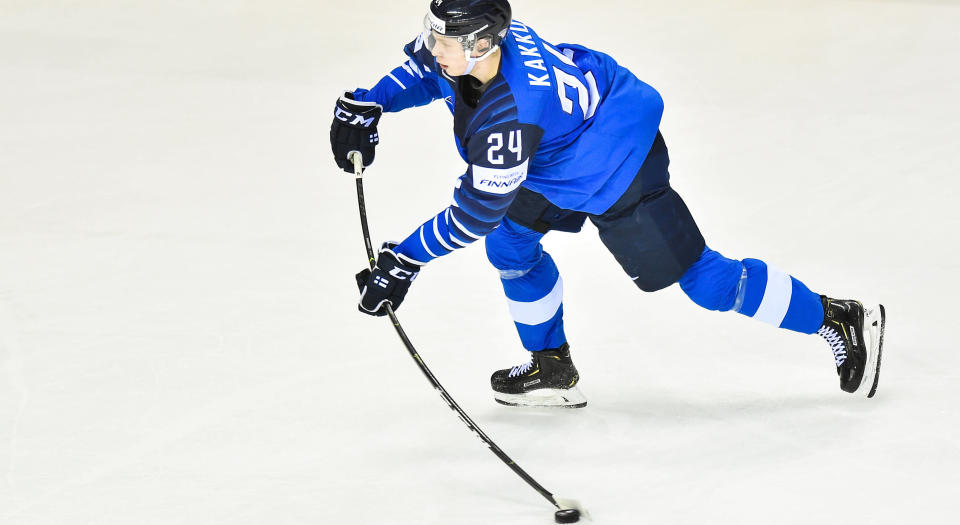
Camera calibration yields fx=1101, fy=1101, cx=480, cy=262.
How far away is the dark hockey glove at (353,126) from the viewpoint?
9.07 feet

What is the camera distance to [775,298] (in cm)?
267

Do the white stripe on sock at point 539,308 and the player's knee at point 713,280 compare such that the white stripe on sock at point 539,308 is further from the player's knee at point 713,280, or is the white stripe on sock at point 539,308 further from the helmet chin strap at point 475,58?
the helmet chin strap at point 475,58

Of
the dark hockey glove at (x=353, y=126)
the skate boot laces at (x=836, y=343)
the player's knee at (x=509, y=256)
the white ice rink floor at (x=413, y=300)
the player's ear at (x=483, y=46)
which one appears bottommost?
the white ice rink floor at (x=413, y=300)

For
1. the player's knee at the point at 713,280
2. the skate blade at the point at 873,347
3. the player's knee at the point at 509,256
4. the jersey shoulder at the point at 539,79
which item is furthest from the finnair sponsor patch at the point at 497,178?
the skate blade at the point at 873,347

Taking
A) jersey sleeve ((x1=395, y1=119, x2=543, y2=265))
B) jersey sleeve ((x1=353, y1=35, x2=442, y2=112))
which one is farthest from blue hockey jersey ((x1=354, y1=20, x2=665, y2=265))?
jersey sleeve ((x1=353, y1=35, x2=442, y2=112))

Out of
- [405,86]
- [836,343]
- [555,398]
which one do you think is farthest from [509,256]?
[836,343]

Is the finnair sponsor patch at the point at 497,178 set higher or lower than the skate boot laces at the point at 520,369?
higher

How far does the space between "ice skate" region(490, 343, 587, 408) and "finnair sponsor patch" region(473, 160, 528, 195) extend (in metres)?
0.73

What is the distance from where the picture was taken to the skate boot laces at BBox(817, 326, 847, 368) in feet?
9.08

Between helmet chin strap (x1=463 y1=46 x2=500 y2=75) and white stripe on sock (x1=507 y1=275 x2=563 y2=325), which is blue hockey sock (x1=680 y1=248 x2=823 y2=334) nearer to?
white stripe on sock (x1=507 y1=275 x2=563 y2=325)

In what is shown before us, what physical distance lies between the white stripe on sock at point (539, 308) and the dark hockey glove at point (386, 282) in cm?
46

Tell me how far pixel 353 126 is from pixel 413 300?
720 mm

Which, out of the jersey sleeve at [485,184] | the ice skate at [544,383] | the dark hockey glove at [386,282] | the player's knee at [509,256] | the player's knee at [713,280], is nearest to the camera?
the jersey sleeve at [485,184]

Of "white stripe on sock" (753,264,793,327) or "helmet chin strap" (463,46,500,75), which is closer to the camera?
"helmet chin strap" (463,46,500,75)
